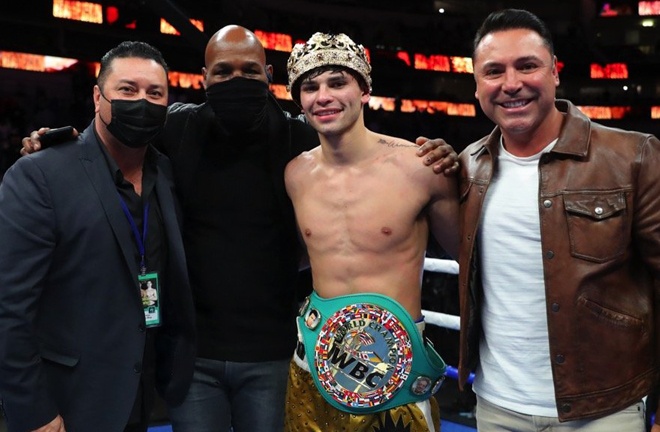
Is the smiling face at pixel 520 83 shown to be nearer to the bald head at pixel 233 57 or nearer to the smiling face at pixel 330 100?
the smiling face at pixel 330 100

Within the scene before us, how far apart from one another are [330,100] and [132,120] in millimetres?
512

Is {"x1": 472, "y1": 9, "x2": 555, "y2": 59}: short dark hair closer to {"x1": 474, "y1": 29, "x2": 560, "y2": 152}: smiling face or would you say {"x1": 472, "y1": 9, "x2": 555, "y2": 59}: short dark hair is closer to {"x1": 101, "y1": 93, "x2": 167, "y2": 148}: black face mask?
{"x1": 474, "y1": 29, "x2": 560, "y2": 152}: smiling face

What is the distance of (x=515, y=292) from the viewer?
161 centimetres

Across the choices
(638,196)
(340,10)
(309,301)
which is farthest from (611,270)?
(340,10)

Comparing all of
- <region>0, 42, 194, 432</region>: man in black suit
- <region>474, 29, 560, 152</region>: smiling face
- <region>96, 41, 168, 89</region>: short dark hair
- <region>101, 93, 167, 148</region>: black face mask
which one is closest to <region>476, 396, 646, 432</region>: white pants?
<region>474, 29, 560, 152</region>: smiling face

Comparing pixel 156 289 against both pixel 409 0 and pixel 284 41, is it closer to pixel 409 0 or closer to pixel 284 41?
pixel 284 41

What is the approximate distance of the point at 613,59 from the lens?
21.2 metres

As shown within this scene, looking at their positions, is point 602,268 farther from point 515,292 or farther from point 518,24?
point 518,24

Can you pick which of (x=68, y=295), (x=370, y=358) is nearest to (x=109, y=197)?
(x=68, y=295)

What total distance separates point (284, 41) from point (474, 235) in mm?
15491

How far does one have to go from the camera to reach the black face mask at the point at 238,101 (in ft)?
6.46

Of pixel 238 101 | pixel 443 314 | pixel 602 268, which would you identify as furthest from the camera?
pixel 443 314

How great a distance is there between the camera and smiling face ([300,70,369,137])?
6.17 ft

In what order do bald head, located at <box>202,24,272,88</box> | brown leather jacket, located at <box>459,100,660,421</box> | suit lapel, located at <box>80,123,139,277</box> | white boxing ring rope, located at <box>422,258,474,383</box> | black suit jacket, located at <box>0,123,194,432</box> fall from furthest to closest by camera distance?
1. white boxing ring rope, located at <box>422,258,474,383</box>
2. bald head, located at <box>202,24,272,88</box>
3. suit lapel, located at <box>80,123,139,277</box>
4. black suit jacket, located at <box>0,123,194,432</box>
5. brown leather jacket, located at <box>459,100,660,421</box>
